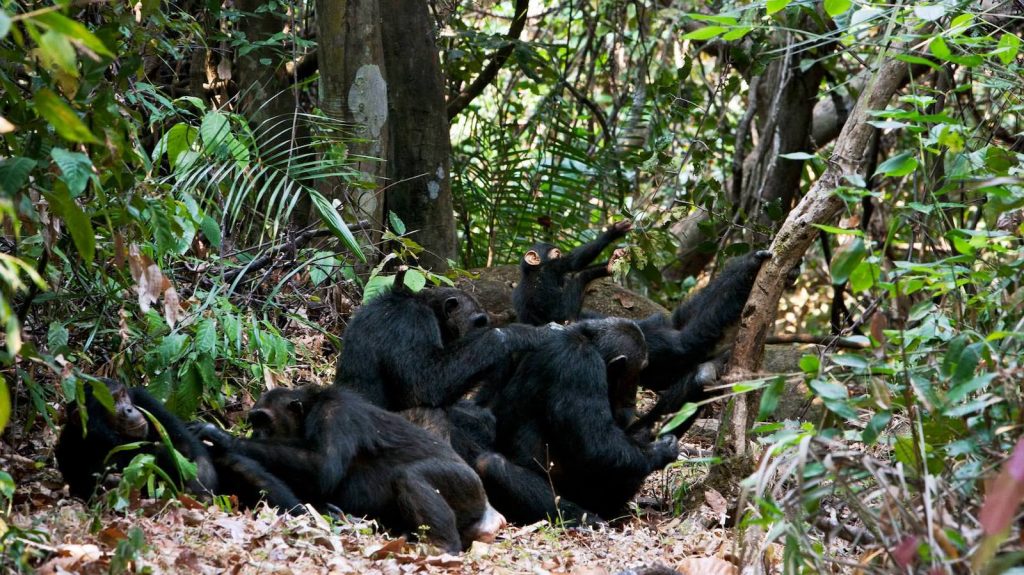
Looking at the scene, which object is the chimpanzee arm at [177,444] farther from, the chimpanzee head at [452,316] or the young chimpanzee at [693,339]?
the young chimpanzee at [693,339]

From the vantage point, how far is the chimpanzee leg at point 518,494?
6281 mm

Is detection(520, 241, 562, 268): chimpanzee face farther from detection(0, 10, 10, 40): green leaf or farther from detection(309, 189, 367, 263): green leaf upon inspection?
detection(0, 10, 10, 40): green leaf

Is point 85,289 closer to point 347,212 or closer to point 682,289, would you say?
point 347,212

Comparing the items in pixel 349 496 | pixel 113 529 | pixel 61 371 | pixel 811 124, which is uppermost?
pixel 811 124

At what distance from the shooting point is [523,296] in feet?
27.2

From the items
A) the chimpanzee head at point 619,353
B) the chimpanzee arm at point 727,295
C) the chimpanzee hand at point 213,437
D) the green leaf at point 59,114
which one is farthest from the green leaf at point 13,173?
the chimpanzee arm at point 727,295

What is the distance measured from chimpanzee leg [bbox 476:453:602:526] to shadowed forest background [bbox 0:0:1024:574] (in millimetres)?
402

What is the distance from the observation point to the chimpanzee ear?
7.02 m

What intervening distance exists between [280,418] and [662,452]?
→ 92.4 inches

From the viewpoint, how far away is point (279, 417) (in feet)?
18.5

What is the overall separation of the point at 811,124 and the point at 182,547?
26.1 ft

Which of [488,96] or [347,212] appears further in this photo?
[488,96]

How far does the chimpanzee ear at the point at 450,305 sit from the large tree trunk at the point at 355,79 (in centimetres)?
75

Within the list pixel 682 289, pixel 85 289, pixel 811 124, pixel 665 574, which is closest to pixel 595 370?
pixel 665 574
